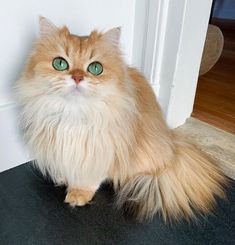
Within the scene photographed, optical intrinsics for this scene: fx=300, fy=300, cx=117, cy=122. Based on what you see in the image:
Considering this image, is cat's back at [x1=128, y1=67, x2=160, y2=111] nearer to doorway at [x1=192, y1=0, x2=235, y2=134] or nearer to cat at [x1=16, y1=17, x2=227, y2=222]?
cat at [x1=16, y1=17, x2=227, y2=222]

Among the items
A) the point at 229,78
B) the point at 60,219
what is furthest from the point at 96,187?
the point at 229,78

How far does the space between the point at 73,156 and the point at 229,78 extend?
1.72 meters

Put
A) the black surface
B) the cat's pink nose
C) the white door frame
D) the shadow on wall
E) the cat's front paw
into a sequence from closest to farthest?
the cat's pink nose → the black surface → the cat's front paw → the white door frame → the shadow on wall

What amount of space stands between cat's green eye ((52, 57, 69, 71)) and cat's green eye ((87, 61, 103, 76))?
0.20 feet

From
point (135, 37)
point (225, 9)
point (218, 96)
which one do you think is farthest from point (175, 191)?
point (225, 9)

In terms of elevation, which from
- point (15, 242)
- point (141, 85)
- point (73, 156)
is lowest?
point (15, 242)

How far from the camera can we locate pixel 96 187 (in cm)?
104

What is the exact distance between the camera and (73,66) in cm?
80

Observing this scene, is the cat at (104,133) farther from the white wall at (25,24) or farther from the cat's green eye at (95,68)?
the white wall at (25,24)

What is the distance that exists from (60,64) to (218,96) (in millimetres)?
1371

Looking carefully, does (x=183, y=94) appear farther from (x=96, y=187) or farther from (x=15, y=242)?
(x=15, y=242)

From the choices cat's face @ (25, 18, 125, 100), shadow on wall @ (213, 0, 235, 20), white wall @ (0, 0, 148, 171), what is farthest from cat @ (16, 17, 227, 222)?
shadow on wall @ (213, 0, 235, 20)

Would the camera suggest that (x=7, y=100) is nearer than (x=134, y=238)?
No

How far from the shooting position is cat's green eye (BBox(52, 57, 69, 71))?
2.62 feet
